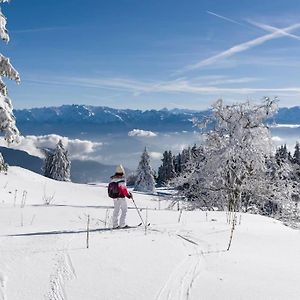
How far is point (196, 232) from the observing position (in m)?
9.49

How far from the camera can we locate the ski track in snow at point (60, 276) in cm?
551

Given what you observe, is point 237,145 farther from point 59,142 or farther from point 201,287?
point 59,142

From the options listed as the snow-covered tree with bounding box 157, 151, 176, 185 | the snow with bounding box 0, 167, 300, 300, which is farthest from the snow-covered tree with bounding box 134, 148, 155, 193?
the snow with bounding box 0, 167, 300, 300

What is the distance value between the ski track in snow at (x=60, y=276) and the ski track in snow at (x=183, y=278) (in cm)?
128

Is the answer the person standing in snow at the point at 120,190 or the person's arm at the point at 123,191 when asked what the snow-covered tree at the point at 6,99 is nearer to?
the person standing in snow at the point at 120,190

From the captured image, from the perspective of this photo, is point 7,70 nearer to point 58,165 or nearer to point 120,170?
point 120,170

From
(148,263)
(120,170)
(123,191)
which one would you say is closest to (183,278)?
(148,263)

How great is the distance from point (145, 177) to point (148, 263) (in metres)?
80.4

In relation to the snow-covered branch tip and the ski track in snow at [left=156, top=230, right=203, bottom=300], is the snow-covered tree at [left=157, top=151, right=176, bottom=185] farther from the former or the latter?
the ski track in snow at [left=156, top=230, right=203, bottom=300]

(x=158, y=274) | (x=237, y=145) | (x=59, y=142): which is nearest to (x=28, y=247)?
(x=158, y=274)

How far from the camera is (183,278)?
6180 mm

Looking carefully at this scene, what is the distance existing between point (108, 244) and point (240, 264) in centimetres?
238

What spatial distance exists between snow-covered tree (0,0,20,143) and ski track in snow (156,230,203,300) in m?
13.9

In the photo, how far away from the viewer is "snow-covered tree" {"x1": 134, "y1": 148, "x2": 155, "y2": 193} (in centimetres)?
8669
